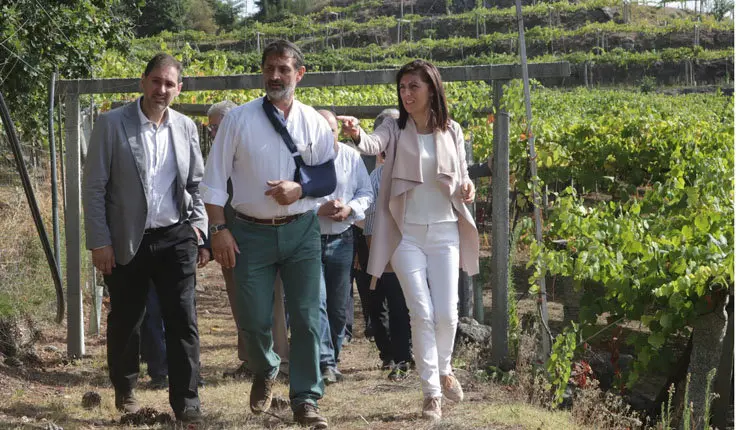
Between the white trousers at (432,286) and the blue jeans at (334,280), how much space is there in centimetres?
94

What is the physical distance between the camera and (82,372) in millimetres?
6008

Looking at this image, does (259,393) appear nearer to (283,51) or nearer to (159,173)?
(159,173)

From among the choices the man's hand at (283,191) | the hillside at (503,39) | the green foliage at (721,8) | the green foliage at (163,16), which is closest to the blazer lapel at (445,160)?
the man's hand at (283,191)

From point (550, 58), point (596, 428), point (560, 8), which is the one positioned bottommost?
point (596, 428)

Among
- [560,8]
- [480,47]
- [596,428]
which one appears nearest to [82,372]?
[596,428]

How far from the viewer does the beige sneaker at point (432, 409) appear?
14.7 feet

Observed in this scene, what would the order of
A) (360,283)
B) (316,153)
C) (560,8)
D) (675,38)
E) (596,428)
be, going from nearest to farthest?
(316,153), (596,428), (360,283), (675,38), (560,8)

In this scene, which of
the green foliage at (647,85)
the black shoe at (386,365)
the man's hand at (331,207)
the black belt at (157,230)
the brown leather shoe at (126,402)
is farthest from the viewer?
the green foliage at (647,85)

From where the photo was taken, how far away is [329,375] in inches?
217

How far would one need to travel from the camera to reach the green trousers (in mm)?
4316

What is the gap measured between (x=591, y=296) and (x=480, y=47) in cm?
5954

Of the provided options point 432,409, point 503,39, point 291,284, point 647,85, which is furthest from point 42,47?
point 503,39

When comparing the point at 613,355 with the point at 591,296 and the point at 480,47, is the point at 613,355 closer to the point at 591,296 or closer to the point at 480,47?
the point at 591,296

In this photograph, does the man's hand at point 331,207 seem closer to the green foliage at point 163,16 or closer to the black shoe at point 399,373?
the black shoe at point 399,373
